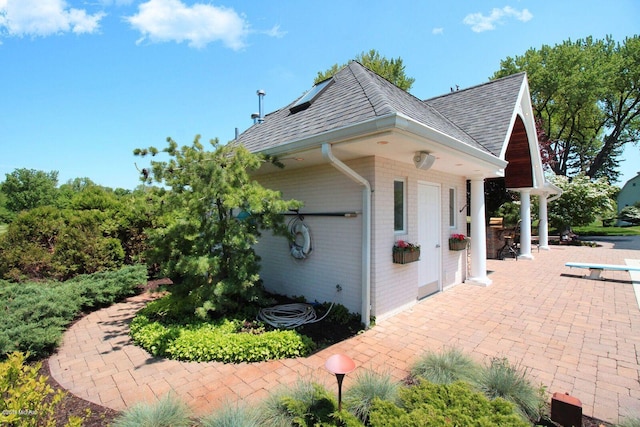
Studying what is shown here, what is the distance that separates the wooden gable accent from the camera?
8992mm

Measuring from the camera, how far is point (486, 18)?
27.4 ft

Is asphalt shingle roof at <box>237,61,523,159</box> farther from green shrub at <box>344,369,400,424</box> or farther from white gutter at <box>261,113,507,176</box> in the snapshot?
green shrub at <box>344,369,400,424</box>

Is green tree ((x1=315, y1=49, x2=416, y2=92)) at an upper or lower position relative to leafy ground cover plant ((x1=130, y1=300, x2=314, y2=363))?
upper

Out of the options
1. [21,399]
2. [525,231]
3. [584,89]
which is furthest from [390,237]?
[584,89]

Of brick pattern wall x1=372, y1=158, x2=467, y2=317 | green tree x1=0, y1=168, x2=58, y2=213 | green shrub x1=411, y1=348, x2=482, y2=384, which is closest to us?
green shrub x1=411, y1=348, x2=482, y2=384

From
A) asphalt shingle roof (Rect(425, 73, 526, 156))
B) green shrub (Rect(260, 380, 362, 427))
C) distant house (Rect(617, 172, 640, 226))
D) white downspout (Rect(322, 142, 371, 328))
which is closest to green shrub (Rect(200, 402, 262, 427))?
green shrub (Rect(260, 380, 362, 427))

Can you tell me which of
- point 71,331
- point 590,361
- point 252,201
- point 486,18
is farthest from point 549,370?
point 486,18

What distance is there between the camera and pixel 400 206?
18.8 feet

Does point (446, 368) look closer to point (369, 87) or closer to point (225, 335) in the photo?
point (225, 335)

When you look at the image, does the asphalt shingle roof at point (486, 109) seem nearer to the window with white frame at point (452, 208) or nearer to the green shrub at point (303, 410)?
the window with white frame at point (452, 208)

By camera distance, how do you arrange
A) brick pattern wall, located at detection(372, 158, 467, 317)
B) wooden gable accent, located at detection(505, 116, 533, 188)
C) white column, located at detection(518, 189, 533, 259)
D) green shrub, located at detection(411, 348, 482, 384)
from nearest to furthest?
green shrub, located at detection(411, 348, 482, 384)
brick pattern wall, located at detection(372, 158, 467, 317)
wooden gable accent, located at detection(505, 116, 533, 188)
white column, located at detection(518, 189, 533, 259)

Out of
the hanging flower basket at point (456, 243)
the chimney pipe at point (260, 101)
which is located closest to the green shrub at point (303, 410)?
the hanging flower basket at point (456, 243)

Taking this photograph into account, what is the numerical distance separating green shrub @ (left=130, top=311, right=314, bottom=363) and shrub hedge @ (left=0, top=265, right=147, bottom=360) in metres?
1.14

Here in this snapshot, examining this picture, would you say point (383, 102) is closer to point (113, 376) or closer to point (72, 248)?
point (113, 376)
